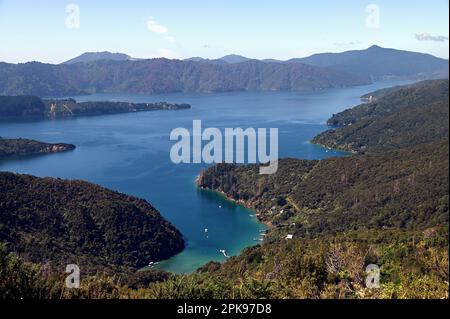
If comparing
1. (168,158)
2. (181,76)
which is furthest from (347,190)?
(181,76)

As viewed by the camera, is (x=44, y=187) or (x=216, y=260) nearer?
(x=216, y=260)

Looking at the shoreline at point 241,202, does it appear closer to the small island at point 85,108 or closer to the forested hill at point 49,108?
the small island at point 85,108

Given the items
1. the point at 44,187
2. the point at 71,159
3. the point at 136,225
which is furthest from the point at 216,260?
the point at 71,159

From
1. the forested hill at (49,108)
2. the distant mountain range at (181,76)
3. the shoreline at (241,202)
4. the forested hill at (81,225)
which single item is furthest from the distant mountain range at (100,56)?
the forested hill at (81,225)

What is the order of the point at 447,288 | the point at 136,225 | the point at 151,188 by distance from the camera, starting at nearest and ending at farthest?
1. the point at 447,288
2. the point at 136,225
3. the point at 151,188

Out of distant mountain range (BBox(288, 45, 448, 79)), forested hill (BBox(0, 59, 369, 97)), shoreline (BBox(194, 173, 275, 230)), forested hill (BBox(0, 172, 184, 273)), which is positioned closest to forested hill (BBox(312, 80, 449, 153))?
shoreline (BBox(194, 173, 275, 230))

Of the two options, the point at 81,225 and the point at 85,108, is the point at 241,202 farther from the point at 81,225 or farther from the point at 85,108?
the point at 85,108
